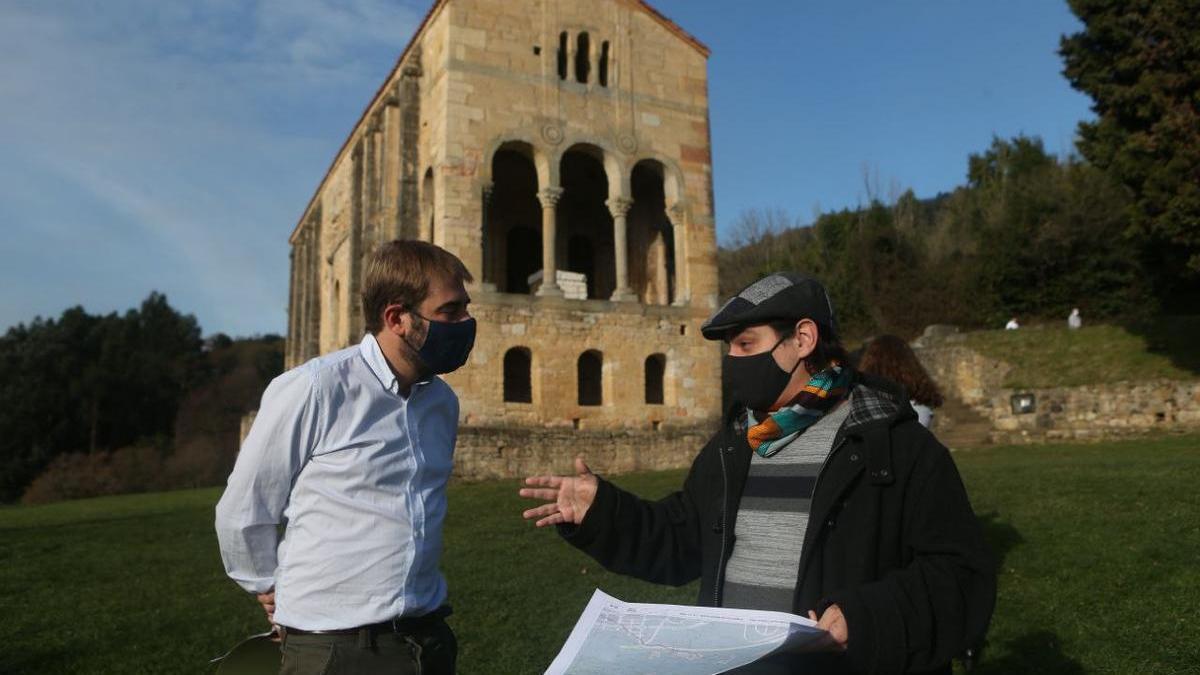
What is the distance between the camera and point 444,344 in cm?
307

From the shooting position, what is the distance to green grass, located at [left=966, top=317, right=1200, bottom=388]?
2138 cm

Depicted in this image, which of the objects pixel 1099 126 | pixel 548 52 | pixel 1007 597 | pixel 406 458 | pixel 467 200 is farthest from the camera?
pixel 548 52

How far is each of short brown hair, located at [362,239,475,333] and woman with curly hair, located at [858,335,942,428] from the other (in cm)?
367

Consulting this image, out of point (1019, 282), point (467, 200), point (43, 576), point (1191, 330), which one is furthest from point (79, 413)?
point (1191, 330)

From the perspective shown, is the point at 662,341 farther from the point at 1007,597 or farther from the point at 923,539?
the point at 923,539

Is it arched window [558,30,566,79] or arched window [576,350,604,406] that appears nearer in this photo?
arched window [558,30,566,79]

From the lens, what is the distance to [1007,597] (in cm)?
685

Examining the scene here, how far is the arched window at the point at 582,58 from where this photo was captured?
74.1ft

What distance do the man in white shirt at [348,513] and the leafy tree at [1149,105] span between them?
17765 millimetres

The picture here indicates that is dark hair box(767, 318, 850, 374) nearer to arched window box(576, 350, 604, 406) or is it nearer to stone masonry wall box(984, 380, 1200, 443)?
arched window box(576, 350, 604, 406)

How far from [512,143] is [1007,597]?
1708 cm

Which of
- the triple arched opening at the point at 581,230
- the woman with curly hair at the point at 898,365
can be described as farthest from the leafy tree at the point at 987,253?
the woman with curly hair at the point at 898,365

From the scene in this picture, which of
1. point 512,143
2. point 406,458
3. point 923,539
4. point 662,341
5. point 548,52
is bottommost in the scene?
point 923,539

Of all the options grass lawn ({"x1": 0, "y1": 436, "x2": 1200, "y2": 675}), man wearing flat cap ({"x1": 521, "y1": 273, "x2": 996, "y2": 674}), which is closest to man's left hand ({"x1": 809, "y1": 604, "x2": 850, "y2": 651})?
man wearing flat cap ({"x1": 521, "y1": 273, "x2": 996, "y2": 674})
